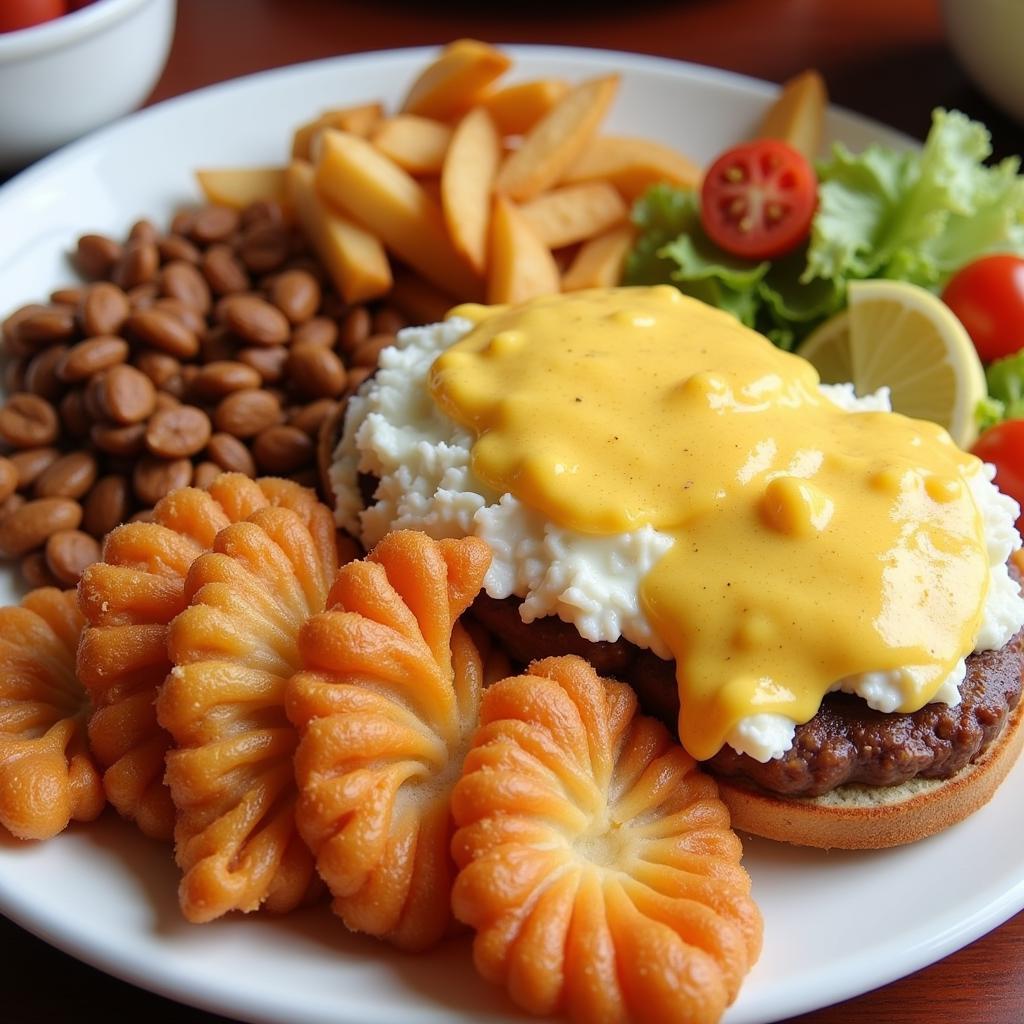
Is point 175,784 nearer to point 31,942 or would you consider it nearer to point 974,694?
point 31,942

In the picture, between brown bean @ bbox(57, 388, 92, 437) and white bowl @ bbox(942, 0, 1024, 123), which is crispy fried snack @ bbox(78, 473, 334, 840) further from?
white bowl @ bbox(942, 0, 1024, 123)

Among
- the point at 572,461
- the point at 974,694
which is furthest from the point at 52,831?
the point at 974,694

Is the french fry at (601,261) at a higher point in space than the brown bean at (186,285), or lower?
lower

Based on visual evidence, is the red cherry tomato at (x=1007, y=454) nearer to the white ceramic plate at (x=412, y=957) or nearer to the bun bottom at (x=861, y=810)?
the white ceramic plate at (x=412, y=957)

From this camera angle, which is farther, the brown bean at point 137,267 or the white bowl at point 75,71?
the white bowl at point 75,71

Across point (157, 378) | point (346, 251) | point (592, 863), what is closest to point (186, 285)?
point (157, 378)

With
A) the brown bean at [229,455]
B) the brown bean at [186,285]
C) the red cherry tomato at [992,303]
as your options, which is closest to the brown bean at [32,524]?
the brown bean at [229,455]
